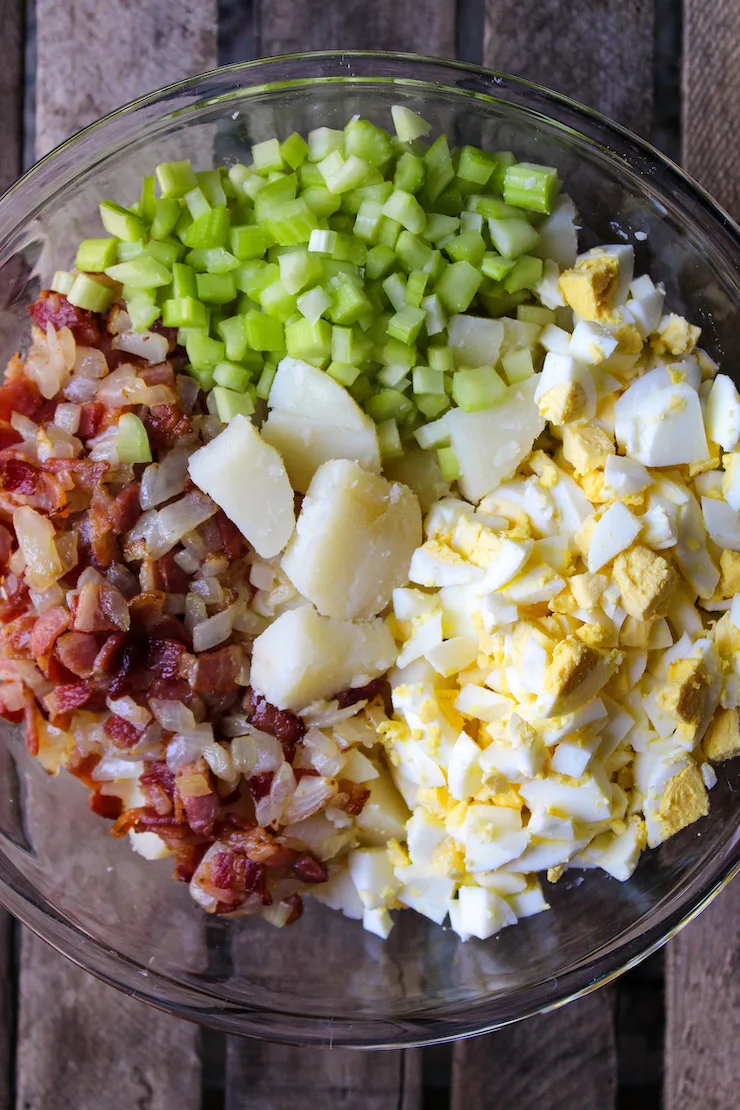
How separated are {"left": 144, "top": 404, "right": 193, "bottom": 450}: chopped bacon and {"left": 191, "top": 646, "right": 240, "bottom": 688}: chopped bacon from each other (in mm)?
346

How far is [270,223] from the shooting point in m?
1.37

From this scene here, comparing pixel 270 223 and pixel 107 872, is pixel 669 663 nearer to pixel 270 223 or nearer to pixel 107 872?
pixel 270 223

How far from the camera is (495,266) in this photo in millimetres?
1375

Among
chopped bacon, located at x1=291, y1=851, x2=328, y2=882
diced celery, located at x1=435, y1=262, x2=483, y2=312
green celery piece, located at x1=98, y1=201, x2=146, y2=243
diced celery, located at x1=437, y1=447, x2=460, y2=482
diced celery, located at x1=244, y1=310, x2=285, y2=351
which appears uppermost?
green celery piece, located at x1=98, y1=201, x2=146, y2=243

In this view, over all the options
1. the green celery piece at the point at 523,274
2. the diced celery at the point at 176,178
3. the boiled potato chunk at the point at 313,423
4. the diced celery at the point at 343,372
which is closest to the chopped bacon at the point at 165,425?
the boiled potato chunk at the point at 313,423

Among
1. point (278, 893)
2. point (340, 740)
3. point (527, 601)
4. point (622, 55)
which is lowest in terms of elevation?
point (278, 893)

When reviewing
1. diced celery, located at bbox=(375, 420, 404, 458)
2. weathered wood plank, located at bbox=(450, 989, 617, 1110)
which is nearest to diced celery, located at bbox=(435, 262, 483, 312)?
diced celery, located at bbox=(375, 420, 404, 458)

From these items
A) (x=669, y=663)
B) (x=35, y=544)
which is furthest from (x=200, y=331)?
(x=669, y=663)

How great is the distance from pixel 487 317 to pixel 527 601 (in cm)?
50

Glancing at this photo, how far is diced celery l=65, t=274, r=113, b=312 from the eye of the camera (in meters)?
1.41

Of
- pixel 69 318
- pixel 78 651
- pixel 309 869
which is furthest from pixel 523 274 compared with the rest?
pixel 309 869

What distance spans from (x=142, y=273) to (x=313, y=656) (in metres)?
0.67

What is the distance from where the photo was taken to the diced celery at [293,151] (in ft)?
4.64

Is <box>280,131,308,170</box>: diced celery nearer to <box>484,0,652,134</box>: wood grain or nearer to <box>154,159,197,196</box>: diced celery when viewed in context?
<box>154,159,197,196</box>: diced celery
